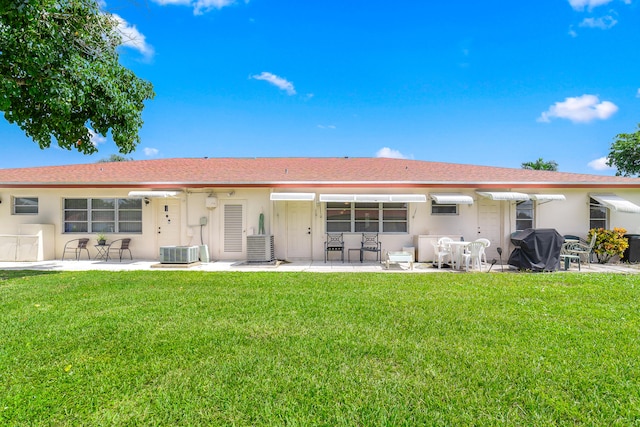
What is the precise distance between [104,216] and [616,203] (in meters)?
21.3

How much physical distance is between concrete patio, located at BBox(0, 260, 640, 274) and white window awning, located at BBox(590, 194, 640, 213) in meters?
2.15

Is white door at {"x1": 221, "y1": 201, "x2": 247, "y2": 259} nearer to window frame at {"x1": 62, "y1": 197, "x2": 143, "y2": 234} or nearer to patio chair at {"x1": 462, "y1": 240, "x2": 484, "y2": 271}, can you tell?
window frame at {"x1": 62, "y1": 197, "x2": 143, "y2": 234}

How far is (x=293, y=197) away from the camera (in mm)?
12672

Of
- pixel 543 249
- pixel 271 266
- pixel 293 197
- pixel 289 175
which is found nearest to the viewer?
pixel 543 249

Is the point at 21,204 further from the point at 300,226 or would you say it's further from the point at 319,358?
the point at 319,358

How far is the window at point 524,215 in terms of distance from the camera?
1348 centimetres

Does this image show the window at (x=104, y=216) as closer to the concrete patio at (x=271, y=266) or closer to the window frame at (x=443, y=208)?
the concrete patio at (x=271, y=266)

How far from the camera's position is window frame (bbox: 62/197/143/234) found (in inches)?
547

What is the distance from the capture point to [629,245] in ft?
41.3

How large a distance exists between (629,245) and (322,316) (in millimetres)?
14084

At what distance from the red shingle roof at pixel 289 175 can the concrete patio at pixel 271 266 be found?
3.24 meters

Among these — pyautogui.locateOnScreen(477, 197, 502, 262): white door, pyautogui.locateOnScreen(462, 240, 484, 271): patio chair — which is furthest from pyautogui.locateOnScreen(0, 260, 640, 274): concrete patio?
pyautogui.locateOnScreen(477, 197, 502, 262): white door

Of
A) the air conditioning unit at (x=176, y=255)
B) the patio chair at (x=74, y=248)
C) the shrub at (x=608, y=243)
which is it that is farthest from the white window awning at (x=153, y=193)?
the shrub at (x=608, y=243)

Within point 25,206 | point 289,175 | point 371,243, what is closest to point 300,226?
point 289,175
